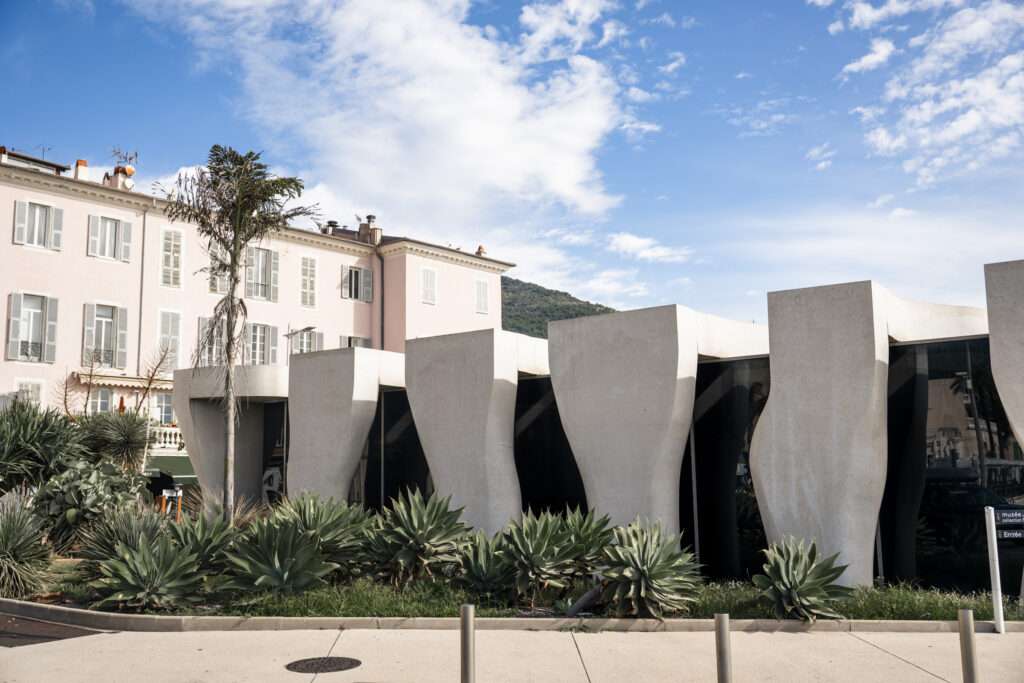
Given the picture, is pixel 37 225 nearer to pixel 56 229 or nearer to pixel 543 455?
pixel 56 229

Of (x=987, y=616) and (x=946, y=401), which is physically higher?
(x=946, y=401)

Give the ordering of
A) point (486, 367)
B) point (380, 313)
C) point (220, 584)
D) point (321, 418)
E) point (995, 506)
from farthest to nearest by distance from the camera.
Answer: point (380, 313) < point (321, 418) < point (486, 367) < point (995, 506) < point (220, 584)

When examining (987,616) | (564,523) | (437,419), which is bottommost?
(987,616)

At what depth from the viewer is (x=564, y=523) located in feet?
39.8

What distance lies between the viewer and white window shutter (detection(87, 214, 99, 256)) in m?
31.8

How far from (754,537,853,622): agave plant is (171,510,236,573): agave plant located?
708 cm

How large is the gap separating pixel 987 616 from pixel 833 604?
69.6 inches

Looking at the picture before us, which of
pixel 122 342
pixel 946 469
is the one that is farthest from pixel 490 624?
pixel 122 342

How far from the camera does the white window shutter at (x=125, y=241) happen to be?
32.6 meters

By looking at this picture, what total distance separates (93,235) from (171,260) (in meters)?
3.02

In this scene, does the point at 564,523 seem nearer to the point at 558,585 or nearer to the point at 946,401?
the point at 558,585

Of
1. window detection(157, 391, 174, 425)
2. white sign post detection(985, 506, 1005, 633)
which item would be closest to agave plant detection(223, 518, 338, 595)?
white sign post detection(985, 506, 1005, 633)

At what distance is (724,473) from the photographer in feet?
45.8

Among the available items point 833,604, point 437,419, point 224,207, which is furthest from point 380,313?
point 833,604
